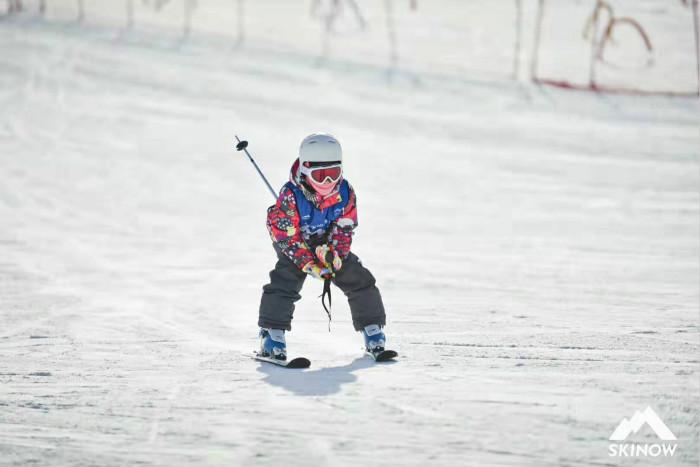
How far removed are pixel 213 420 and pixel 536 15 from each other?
52.5ft

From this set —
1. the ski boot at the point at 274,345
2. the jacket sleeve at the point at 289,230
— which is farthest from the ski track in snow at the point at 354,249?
the jacket sleeve at the point at 289,230

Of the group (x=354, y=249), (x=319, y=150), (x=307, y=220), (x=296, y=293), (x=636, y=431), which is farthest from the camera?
(x=354, y=249)

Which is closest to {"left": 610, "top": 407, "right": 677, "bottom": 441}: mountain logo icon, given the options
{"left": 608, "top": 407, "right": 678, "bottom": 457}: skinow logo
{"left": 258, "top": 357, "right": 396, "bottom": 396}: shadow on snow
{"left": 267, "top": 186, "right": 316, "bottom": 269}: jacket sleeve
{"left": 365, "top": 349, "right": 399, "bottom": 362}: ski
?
{"left": 608, "top": 407, "right": 678, "bottom": 457}: skinow logo

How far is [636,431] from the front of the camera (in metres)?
4.49

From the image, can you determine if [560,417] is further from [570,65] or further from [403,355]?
[570,65]

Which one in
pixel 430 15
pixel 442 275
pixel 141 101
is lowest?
pixel 442 275

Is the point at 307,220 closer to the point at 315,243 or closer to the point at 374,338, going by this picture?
the point at 315,243

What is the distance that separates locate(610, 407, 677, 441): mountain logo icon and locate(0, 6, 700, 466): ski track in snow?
0.05m

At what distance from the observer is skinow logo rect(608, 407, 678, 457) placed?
427 cm

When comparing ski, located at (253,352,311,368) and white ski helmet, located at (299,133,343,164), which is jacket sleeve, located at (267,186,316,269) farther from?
ski, located at (253,352,311,368)

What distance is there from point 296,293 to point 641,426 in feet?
7.00

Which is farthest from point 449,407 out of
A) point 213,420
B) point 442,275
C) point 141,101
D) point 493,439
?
point 141,101

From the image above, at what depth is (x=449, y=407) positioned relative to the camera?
4.88m

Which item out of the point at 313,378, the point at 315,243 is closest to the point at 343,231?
the point at 315,243
